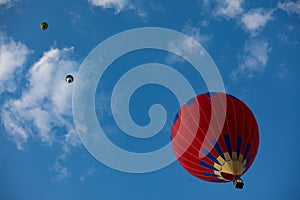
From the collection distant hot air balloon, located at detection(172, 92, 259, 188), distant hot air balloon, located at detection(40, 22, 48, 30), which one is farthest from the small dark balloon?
distant hot air balloon, located at detection(172, 92, 259, 188)

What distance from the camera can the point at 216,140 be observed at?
1772 centimetres

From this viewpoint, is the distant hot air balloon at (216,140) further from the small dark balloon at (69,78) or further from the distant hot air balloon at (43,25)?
the distant hot air balloon at (43,25)

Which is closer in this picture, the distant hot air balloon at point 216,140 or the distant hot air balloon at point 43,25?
the distant hot air balloon at point 216,140

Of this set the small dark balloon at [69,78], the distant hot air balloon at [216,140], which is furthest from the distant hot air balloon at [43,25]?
the distant hot air balloon at [216,140]

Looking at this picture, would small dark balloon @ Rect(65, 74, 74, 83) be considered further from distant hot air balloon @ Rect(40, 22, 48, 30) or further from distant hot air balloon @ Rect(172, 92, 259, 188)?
distant hot air balloon @ Rect(172, 92, 259, 188)

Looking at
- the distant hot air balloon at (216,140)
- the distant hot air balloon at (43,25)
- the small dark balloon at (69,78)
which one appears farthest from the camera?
the distant hot air balloon at (43,25)

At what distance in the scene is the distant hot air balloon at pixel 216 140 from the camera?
58.0 ft

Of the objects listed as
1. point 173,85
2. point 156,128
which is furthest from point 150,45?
point 156,128

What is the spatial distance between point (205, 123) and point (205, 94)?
6.75 feet

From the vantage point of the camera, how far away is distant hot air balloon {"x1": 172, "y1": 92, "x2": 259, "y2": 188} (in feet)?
58.0

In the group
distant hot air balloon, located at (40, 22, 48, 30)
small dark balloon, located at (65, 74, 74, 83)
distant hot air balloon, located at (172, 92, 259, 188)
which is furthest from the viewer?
distant hot air balloon, located at (40, 22, 48, 30)

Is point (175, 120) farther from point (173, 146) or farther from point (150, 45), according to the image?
point (150, 45)

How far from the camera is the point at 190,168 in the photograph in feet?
62.2

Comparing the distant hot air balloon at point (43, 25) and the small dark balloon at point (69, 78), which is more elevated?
the distant hot air balloon at point (43, 25)
